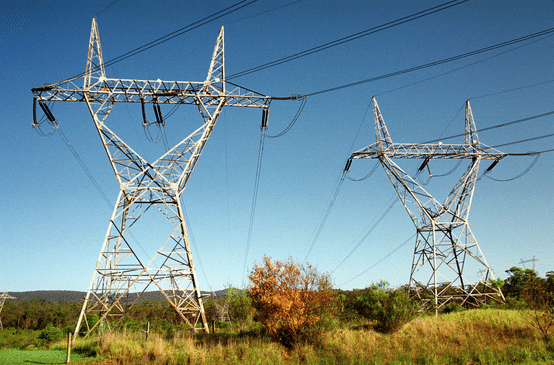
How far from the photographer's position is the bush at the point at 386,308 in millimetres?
18609

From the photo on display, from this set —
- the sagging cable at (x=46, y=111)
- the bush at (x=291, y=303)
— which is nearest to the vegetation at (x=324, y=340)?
the bush at (x=291, y=303)

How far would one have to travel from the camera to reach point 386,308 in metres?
19.0

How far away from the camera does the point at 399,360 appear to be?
13.5 meters

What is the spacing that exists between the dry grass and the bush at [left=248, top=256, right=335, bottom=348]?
Answer: 2.17ft

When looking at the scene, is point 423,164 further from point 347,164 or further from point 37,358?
point 37,358

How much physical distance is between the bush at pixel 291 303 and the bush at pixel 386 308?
445cm

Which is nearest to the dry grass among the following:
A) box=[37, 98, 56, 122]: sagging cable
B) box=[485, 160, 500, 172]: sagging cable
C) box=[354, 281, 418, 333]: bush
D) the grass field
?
the grass field

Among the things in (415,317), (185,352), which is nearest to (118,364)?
(185,352)

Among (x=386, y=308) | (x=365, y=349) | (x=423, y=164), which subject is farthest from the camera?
(x=423, y=164)

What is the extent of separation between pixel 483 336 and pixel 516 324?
2.77 meters

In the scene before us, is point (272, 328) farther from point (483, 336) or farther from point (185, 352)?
point (483, 336)

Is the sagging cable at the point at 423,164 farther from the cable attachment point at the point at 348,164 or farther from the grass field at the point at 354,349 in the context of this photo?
the grass field at the point at 354,349

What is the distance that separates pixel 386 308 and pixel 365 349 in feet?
16.2

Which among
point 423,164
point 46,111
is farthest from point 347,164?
point 46,111
